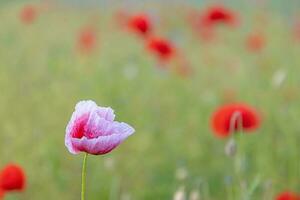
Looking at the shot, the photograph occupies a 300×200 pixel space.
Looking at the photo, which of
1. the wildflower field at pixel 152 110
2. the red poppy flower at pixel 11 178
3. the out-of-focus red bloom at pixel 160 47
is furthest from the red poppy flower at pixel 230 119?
the out-of-focus red bloom at pixel 160 47

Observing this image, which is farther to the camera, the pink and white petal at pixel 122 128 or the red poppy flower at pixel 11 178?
the red poppy flower at pixel 11 178

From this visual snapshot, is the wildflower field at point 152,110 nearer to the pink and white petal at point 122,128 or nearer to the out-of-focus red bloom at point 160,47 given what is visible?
the out-of-focus red bloom at point 160,47

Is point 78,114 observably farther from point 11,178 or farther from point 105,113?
point 11,178

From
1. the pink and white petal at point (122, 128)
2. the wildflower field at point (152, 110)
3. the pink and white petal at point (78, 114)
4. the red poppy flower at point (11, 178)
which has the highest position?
the wildflower field at point (152, 110)

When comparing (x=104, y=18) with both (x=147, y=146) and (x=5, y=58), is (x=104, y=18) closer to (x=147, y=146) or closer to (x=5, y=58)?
(x=5, y=58)

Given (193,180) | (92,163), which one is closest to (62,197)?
(92,163)

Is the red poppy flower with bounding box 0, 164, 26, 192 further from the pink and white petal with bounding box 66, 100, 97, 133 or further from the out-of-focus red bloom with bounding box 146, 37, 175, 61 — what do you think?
the out-of-focus red bloom with bounding box 146, 37, 175, 61
